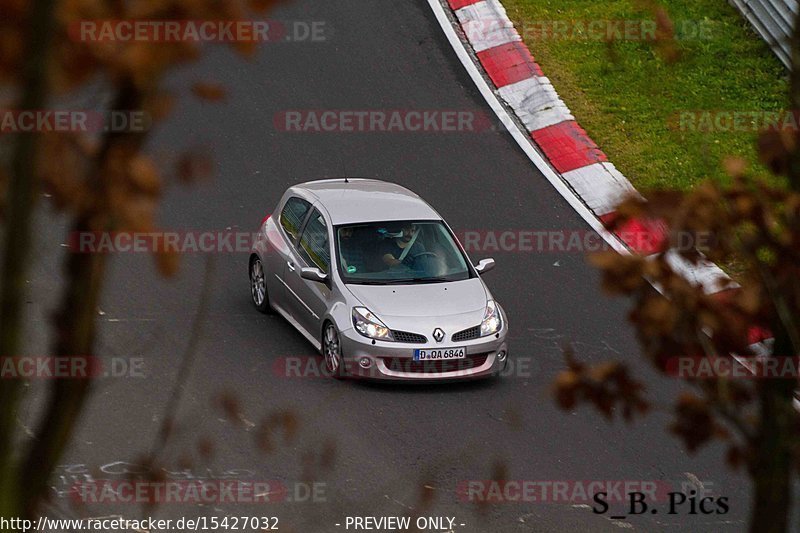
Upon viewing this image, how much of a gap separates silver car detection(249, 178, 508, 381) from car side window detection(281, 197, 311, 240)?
0.01m

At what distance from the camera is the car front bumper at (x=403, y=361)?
1073cm

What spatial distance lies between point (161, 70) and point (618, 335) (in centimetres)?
963

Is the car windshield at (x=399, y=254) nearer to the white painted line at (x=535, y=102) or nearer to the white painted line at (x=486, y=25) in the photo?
the white painted line at (x=535, y=102)

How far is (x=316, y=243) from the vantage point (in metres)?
11.9

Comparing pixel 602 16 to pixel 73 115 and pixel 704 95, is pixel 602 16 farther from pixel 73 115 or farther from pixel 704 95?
pixel 73 115

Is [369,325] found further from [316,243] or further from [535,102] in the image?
[535,102]

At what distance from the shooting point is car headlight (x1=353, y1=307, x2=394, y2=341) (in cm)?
1082

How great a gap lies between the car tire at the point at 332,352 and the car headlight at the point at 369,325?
0.22 metres

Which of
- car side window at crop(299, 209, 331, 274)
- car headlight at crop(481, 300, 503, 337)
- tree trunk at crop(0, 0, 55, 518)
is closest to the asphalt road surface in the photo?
car headlight at crop(481, 300, 503, 337)

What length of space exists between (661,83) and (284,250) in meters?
6.22

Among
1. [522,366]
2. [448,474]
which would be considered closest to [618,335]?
[522,366]

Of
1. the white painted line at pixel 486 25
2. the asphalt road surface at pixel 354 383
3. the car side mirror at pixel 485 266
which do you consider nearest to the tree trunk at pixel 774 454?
the asphalt road surface at pixel 354 383

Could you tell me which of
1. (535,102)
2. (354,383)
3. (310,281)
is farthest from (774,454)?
(535,102)

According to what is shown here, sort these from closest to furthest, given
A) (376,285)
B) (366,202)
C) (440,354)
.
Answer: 1. (440,354)
2. (376,285)
3. (366,202)
